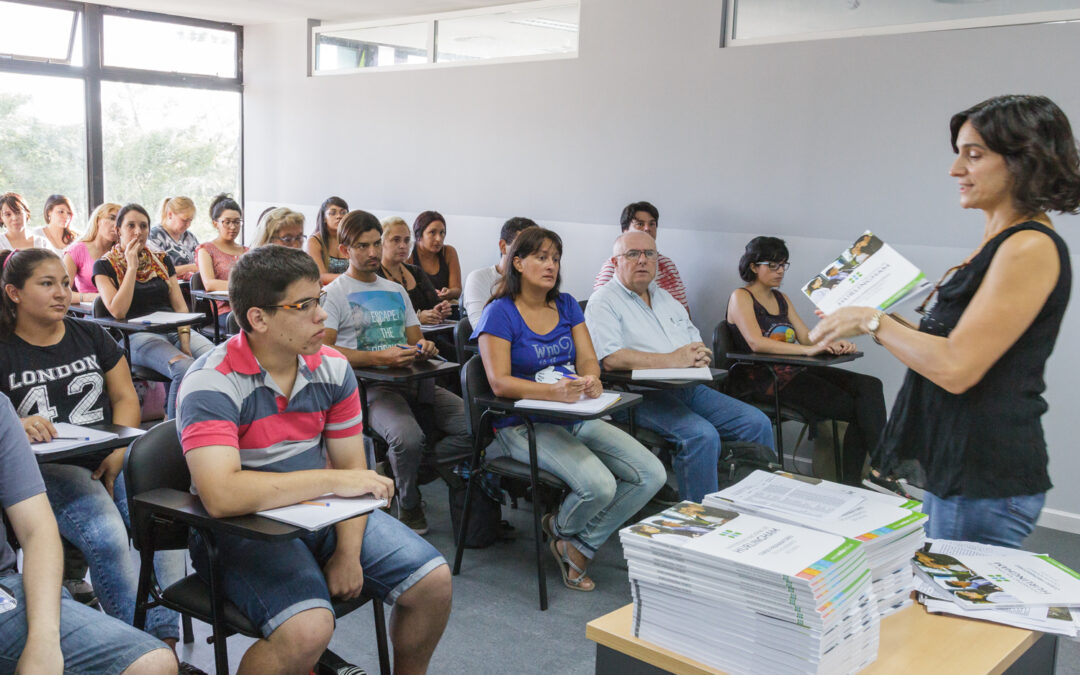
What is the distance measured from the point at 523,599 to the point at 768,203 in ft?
8.96

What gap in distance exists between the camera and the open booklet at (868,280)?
1.73 metres

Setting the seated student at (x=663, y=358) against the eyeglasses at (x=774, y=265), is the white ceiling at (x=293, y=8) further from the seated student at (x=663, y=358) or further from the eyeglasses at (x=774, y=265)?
the seated student at (x=663, y=358)

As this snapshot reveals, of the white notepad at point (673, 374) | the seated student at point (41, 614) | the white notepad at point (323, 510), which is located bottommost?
the seated student at point (41, 614)

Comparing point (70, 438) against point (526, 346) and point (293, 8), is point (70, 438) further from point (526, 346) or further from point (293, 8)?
point (293, 8)

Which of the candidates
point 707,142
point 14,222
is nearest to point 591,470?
point 707,142

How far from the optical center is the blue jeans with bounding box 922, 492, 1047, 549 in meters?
1.68

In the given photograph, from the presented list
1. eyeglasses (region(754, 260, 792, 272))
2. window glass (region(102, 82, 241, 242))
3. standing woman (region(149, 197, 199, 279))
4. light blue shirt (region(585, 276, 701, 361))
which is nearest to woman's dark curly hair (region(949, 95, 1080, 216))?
light blue shirt (region(585, 276, 701, 361))

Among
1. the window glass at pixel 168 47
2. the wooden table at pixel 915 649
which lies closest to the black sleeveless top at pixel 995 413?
the wooden table at pixel 915 649

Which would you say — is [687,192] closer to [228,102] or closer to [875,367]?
[875,367]

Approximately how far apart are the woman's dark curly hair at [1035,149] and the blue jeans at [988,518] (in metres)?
0.56

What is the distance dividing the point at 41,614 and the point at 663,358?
254cm

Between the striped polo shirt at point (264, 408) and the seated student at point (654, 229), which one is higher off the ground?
the seated student at point (654, 229)

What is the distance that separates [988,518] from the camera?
5.60 feet

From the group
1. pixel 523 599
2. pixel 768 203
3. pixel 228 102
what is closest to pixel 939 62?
pixel 768 203
